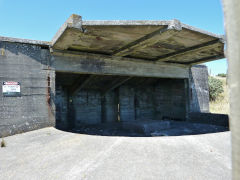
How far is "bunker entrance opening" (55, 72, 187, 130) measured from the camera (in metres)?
10.8

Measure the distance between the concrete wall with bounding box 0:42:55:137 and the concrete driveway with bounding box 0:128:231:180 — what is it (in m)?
0.99

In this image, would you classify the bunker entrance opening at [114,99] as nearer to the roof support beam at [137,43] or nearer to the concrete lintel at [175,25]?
the roof support beam at [137,43]

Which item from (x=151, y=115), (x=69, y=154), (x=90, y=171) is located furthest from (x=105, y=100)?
(x=90, y=171)

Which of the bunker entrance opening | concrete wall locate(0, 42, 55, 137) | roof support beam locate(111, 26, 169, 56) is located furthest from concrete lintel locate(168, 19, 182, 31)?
the bunker entrance opening

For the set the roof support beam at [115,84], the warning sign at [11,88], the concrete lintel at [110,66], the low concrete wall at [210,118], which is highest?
the concrete lintel at [110,66]

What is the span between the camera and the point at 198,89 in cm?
1191

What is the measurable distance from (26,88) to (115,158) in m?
4.50

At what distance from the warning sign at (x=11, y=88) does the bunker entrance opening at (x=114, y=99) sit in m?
3.50

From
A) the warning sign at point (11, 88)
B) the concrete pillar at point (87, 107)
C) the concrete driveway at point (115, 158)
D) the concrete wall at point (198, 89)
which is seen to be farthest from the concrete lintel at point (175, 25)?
the concrete pillar at point (87, 107)

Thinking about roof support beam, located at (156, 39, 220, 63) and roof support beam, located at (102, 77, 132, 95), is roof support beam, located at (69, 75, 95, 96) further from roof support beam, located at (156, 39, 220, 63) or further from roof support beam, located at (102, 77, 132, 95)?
roof support beam, located at (156, 39, 220, 63)

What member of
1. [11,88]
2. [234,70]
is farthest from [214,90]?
[234,70]

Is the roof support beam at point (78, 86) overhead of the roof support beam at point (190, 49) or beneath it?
beneath

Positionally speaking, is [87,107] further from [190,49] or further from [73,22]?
[73,22]

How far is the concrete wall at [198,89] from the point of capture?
1159 cm
